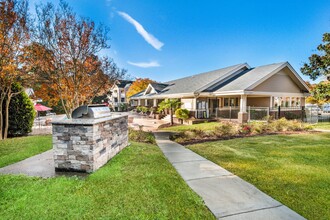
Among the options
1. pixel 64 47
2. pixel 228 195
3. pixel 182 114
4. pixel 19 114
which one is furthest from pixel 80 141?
pixel 182 114

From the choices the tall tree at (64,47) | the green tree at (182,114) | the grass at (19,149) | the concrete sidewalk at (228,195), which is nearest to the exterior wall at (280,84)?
the green tree at (182,114)

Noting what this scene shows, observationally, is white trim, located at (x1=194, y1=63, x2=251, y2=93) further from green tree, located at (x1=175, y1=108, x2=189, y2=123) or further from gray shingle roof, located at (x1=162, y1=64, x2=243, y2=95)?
green tree, located at (x1=175, y1=108, x2=189, y2=123)

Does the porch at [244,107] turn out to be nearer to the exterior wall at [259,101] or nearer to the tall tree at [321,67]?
the exterior wall at [259,101]

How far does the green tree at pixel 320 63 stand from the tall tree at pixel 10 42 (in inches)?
803

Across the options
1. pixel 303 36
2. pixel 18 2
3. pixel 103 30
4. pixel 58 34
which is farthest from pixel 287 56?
pixel 18 2

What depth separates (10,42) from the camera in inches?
357

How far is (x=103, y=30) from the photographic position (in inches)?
443

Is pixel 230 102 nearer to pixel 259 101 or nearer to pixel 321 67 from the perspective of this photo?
pixel 259 101

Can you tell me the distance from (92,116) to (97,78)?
8.56m

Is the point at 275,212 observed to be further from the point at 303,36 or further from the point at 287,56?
the point at 287,56

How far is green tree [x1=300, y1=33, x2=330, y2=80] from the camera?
14430 mm

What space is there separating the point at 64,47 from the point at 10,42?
7.73 feet

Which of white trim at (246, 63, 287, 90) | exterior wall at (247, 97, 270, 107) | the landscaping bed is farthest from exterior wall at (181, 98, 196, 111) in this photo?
the landscaping bed

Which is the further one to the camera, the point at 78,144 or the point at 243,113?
the point at 243,113
